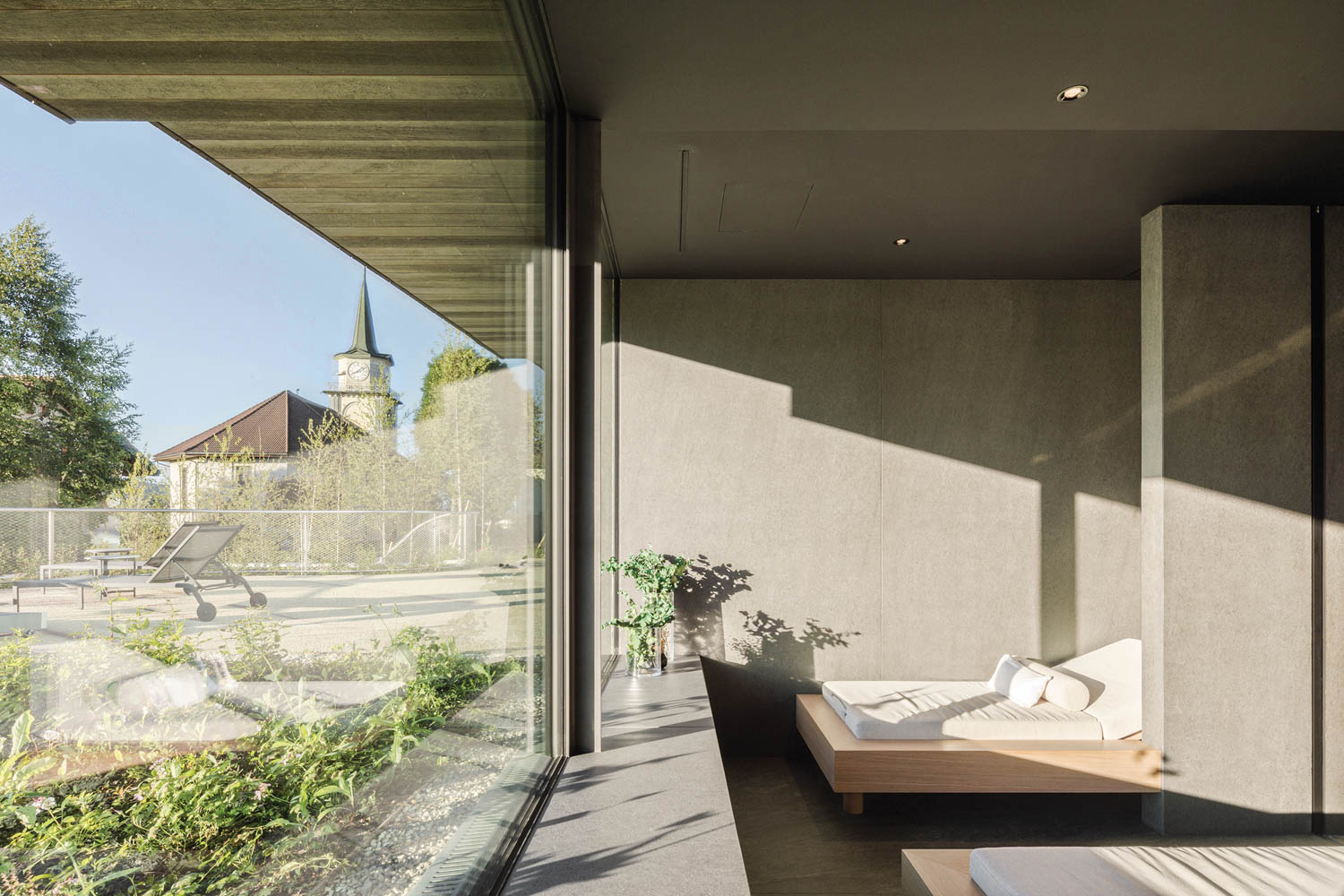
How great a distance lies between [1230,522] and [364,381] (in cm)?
365

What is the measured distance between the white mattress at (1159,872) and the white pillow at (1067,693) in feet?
4.20

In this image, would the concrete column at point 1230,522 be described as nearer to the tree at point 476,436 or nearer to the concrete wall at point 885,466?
the concrete wall at point 885,466

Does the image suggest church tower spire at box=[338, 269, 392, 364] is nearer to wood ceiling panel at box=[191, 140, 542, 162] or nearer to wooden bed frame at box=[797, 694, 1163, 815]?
wood ceiling panel at box=[191, 140, 542, 162]

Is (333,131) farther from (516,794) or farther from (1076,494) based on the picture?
(1076,494)

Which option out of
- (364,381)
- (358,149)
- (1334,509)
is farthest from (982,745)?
(358,149)

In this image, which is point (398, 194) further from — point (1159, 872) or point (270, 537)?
point (1159, 872)

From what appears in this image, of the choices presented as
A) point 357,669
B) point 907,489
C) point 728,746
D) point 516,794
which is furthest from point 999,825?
point 357,669

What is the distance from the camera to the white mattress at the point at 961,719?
3.55 m

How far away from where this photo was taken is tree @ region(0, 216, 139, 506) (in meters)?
0.41

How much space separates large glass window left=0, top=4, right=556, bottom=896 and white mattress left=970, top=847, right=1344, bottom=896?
5.27ft

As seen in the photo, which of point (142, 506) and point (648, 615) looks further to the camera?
point (648, 615)

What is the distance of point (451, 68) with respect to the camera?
130cm

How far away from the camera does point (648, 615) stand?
350 centimetres

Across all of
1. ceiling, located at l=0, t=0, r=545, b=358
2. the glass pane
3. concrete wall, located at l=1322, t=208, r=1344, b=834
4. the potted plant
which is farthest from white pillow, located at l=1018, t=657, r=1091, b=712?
ceiling, located at l=0, t=0, r=545, b=358
